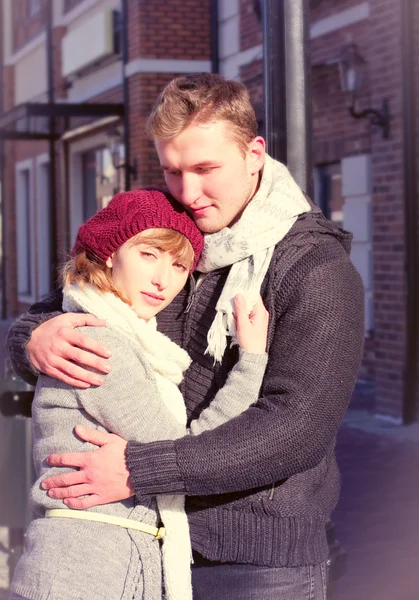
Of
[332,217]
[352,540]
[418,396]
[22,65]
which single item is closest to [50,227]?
[22,65]

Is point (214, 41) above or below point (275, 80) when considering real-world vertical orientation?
above

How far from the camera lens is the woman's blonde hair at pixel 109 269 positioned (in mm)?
2652

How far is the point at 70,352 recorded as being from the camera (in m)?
2.56

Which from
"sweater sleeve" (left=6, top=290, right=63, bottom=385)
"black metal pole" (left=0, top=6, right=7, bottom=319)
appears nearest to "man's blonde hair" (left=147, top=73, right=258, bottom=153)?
"sweater sleeve" (left=6, top=290, right=63, bottom=385)

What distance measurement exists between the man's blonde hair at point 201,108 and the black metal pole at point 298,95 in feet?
5.60

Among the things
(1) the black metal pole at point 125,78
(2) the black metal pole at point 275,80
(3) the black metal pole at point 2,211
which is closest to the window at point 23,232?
(3) the black metal pole at point 2,211

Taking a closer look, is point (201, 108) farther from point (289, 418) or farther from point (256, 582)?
point (256, 582)

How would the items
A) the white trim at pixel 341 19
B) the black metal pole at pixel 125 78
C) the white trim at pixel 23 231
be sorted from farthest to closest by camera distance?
1. the white trim at pixel 23 231
2. the black metal pole at pixel 125 78
3. the white trim at pixel 341 19

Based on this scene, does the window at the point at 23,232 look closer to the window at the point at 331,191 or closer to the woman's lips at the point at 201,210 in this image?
the window at the point at 331,191

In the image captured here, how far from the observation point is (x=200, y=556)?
267 cm

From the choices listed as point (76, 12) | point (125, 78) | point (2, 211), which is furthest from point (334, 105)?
point (2, 211)

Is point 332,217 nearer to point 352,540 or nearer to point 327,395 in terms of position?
point 352,540

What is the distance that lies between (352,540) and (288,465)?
426 centimetres

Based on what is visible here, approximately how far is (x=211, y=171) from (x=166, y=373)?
479 mm
